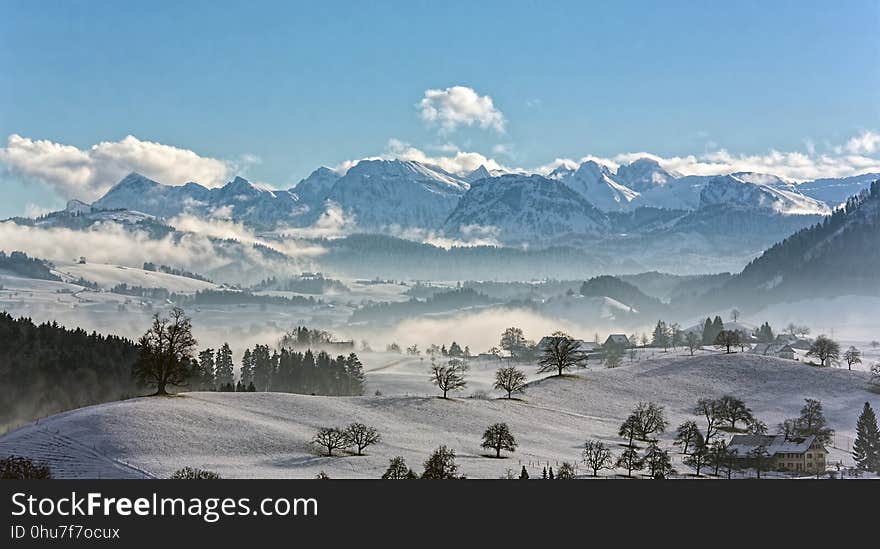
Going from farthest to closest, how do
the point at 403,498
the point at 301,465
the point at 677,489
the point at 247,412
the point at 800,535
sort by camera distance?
the point at 247,412 < the point at 301,465 < the point at 677,489 < the point at 403,498 < the point at 800,535

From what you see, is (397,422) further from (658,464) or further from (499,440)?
(658,464)

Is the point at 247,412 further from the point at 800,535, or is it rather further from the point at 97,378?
the point at 800,535

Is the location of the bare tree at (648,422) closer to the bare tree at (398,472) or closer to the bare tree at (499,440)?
the bare tree at (499,440)

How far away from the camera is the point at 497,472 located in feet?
323

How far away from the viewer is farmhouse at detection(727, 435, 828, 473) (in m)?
120

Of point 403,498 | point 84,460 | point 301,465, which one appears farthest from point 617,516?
point 84,460

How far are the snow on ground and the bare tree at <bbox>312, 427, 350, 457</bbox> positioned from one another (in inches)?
86.2

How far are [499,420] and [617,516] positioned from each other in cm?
6744

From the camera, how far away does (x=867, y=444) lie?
408 feet

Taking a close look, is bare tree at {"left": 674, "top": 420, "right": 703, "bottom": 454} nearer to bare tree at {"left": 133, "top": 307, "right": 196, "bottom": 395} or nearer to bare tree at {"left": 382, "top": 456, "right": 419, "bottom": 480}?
bare tree at {"left": 382, "top": 456, "right": 419, "bottom": 480}

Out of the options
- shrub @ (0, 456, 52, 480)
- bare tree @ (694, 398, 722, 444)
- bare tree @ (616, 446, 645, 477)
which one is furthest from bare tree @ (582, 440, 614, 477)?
shrub @ (0, 456, 52, 480)

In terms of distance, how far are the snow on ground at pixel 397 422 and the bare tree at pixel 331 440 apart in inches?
86.2

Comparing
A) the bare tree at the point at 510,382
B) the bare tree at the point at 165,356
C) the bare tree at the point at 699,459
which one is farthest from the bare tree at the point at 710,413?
the bare tree at the point at 165,356

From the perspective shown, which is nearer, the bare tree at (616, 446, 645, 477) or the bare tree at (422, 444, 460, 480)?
the bare tree at (422, 444, 460, 480)
